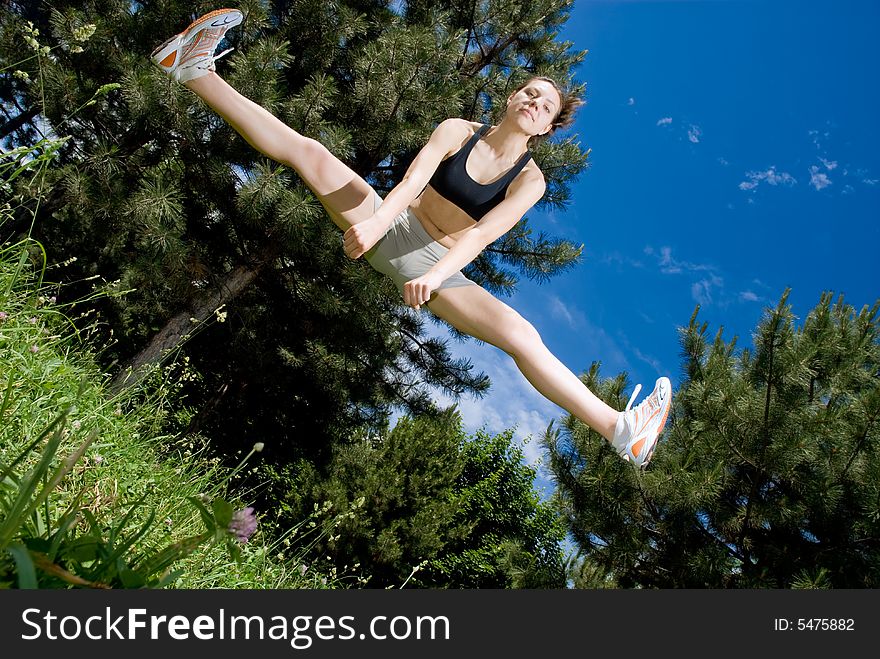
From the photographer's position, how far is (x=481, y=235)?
1.68 m

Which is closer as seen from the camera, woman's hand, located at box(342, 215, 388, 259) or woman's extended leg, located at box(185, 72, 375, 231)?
woman's hand, located at box(342, 215, 388, 259)

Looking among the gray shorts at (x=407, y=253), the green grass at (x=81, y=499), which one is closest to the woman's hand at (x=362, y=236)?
the gray shorts at (x=407, y=253)

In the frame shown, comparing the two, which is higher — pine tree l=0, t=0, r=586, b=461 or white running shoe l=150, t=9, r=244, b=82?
pine tree l=0, t=0, r=586, b=461

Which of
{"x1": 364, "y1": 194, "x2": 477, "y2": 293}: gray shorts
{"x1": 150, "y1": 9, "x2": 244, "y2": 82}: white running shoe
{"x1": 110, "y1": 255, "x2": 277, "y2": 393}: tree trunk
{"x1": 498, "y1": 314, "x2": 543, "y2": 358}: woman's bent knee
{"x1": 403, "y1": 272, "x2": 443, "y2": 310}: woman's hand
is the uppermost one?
{"x1": 110, "y1": 255, "x2": 277, "y2": 393}: tree trunk

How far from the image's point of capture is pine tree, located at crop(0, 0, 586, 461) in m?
3.92

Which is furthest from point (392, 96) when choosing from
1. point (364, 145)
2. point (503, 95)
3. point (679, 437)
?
point (679, 437)

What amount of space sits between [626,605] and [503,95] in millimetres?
4732

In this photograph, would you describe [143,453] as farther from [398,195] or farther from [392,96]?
[392,96]

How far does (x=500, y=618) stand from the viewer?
701mm

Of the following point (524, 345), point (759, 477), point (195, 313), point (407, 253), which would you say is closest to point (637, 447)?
point (524, 345)

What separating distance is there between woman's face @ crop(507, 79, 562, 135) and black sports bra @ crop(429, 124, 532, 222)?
0.36 feet

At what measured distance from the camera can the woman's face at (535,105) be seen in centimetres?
178

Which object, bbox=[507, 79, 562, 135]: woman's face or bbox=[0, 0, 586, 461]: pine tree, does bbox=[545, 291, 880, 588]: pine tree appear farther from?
bbox=[507, 79, 562, 135]: woman's face

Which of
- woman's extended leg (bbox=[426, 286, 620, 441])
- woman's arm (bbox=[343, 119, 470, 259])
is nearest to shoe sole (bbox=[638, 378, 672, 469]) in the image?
woman's extended leg (bbox=[426, 286, 620, 441])
